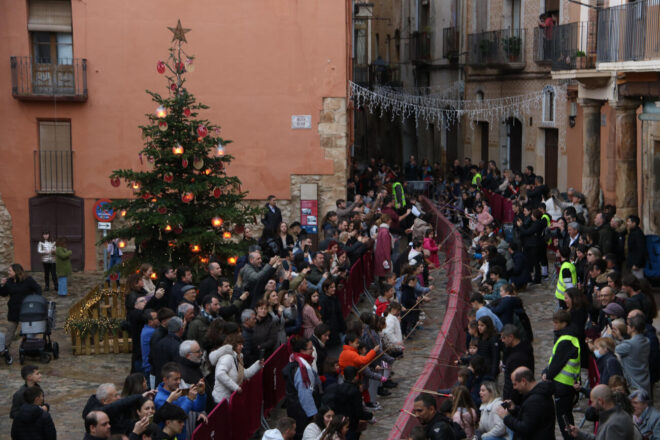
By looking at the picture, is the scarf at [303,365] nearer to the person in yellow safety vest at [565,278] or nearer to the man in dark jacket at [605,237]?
the person in yellow safety vest at [565,278]

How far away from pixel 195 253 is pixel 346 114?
803cm

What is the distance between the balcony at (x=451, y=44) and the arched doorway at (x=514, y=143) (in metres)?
4.48

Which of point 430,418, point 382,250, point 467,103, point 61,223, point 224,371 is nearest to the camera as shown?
point 430,418

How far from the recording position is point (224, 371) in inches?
406

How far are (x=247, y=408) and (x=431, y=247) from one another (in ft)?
29.0

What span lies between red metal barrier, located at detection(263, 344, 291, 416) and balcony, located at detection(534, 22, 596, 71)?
1134 centimetres

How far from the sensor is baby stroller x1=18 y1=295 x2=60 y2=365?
14602 mm

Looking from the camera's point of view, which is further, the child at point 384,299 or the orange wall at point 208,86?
the orange wall at point 208,86

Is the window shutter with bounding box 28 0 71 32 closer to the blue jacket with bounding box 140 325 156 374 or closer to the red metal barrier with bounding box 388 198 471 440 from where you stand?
the red metal barrier with bounding box 388 198 471 440

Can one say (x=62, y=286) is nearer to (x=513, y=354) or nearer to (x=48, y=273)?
(x=48, y=273)

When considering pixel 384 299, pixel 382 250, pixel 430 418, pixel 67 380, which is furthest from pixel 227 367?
pixel 382 250

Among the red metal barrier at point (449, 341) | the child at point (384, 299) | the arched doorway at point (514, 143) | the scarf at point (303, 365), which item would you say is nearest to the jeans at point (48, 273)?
the red metal barrier at point (449, 341)

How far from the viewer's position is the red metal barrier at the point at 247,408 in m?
10.5

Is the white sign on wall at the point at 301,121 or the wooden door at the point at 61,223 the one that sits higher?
the white sign on wall at the point at 301,121
